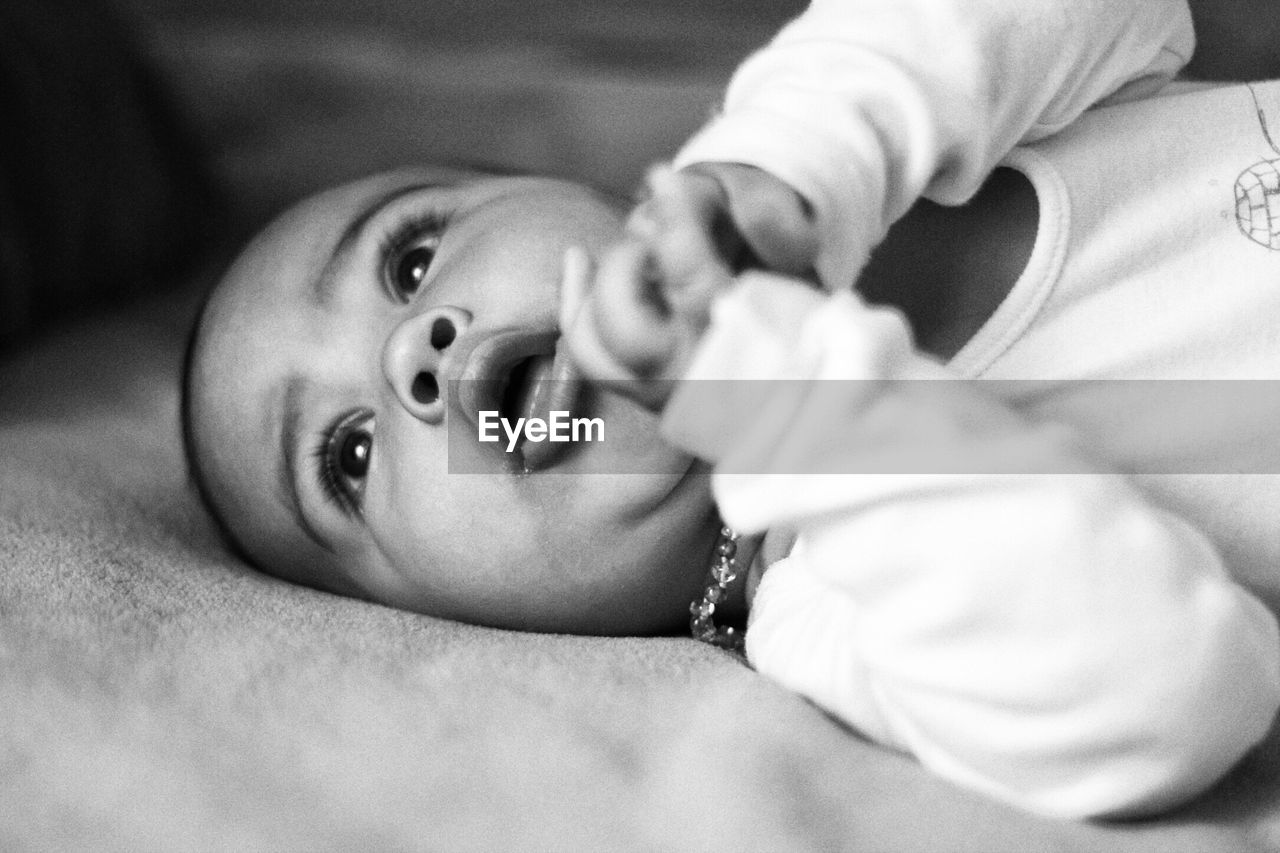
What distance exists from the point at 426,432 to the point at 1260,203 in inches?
20.1

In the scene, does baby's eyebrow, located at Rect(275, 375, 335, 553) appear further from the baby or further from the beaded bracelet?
the beaded bracelet

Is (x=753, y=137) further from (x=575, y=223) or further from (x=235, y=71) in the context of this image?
(x=235, y=71)

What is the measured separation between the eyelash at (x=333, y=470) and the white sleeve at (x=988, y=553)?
378 mm

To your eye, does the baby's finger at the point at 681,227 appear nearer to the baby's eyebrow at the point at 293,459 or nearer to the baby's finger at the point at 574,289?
the baby's finger at the point at 574,289

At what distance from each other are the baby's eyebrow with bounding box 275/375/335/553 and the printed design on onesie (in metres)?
0.60

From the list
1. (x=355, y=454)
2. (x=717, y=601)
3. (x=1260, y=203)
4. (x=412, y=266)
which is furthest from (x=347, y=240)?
(x=1260, y=203)

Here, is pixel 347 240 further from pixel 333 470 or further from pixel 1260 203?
pixel 1260 203

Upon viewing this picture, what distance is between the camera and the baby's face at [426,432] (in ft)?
2.50

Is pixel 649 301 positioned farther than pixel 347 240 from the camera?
No

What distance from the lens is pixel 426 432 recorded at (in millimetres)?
798

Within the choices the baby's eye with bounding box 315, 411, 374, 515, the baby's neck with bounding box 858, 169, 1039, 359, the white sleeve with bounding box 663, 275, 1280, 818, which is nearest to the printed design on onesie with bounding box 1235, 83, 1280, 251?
the baby's neck with bounding box 858, 169, 1039, 359

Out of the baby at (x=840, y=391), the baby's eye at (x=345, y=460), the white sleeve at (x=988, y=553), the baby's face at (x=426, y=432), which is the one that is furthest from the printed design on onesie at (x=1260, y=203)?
the baby's eye at (x=345, y=460)

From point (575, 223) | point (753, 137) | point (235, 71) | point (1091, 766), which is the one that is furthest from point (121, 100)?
point (1091, 766)

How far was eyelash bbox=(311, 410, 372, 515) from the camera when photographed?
2.91 ft
